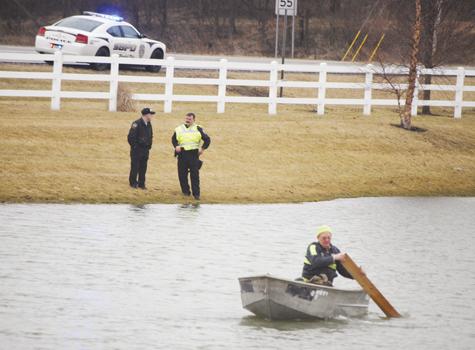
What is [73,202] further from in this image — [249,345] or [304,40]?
[304,40]

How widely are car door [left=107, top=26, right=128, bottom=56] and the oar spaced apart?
22289 millimetres

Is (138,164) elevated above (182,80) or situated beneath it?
situated beneath

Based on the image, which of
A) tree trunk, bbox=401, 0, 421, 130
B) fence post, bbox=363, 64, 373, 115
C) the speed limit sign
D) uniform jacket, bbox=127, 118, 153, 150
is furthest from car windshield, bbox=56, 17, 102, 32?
uniform jacket, bbox=127, 118, 153, 150

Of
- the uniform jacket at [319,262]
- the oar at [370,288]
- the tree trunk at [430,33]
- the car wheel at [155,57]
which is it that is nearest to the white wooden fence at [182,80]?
the tree trunk at [430,33]

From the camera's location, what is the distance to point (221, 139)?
3044cm

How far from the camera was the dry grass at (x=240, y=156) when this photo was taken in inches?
1013

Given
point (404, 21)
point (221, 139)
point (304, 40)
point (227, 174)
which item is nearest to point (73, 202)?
point (227, 174)

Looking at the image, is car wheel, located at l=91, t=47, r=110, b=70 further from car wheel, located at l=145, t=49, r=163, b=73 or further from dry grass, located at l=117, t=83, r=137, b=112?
dry grass, located at l=117, t=83, r=137, b=112

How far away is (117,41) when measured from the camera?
3741 cm

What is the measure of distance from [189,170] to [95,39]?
1252cm

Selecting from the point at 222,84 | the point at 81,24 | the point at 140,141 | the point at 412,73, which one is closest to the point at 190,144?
the point at 140,141

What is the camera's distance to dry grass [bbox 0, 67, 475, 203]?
25734 mm

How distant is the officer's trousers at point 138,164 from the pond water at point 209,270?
978 mm

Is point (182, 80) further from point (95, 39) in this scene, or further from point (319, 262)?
point (319, 262)
